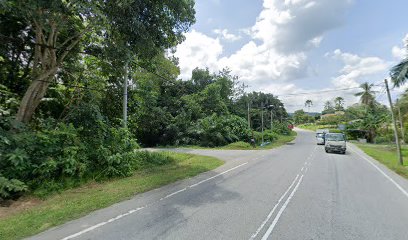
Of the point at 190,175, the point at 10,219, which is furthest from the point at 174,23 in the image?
the point at 10,219

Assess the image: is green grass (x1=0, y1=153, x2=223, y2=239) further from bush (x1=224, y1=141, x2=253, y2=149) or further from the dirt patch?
bush (x1=224, y1=141, x2=253, y2=149)

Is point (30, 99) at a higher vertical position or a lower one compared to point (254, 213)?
higher

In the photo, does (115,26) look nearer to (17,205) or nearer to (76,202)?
(76,202)

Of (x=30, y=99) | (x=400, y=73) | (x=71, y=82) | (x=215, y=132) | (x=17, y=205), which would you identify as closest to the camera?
(x=17, y=205)

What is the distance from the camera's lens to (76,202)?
23.9 feet

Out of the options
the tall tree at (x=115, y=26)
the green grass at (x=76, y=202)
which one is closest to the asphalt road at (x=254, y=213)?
the green grass at (x=76, y=202)

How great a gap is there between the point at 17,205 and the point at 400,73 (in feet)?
81.8

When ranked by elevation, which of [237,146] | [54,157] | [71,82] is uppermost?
[71,82]

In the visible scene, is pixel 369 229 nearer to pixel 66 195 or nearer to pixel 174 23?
pixel 66 195

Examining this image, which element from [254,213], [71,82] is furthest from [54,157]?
[254,213]

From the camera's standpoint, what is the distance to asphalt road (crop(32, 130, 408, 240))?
5.16 meters

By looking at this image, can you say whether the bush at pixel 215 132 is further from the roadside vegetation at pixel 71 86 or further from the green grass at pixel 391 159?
the roadside vegetation at pixel 71 86

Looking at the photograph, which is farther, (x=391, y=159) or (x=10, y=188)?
(x=391, y=159)

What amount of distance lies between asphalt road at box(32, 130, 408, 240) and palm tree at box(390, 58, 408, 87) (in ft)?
42.9
